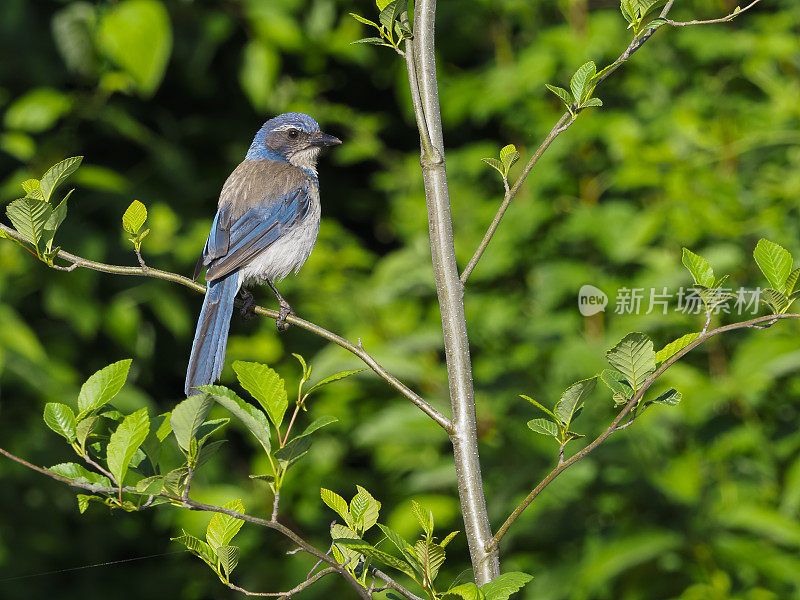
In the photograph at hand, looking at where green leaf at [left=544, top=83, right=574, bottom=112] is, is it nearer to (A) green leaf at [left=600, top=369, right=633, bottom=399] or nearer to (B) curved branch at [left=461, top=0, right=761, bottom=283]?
(B) curved branch at [left=461, top=0, right=761, bottom=283]

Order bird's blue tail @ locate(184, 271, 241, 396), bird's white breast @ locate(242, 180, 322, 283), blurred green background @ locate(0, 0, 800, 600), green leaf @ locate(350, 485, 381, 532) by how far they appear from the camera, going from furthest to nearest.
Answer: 1. blurred green background @ locate(0, 0, 800, 600)
2. bird's white breast @ locate(242, 180, 322, 283)
3. bird's blue tail @ locate(184, 271, 241, 396)
4. green leaf @ locate(350, 485, 381, 532)

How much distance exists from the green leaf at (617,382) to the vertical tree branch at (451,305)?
0.63ft

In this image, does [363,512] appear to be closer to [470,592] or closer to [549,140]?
[470,592]

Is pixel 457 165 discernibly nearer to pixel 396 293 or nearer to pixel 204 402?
pixel 396 293

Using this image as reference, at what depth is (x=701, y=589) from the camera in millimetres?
3111

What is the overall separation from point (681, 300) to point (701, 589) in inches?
40.4

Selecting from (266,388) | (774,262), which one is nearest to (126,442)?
(266,388)

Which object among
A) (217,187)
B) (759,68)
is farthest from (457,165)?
(759,68)

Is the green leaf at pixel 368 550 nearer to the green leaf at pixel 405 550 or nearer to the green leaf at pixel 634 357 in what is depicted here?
the green leaf at pixel 405 550

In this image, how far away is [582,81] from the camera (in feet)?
4.46

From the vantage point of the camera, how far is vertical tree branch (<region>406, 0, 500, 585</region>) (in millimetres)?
1286

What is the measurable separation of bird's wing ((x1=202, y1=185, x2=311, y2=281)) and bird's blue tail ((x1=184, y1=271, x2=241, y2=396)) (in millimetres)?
40

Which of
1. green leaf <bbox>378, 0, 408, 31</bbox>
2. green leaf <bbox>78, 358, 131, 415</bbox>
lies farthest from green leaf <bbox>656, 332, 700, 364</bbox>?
green leaf <bbox>78, 358, 131, 415</bbox>

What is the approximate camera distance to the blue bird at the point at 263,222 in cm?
213
